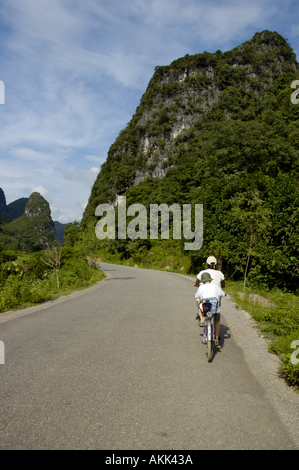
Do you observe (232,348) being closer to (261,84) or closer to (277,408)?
(277,408)

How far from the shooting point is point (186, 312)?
8695mm

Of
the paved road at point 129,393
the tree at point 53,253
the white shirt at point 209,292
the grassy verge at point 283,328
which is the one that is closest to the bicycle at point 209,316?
the white shirt at point 209,292

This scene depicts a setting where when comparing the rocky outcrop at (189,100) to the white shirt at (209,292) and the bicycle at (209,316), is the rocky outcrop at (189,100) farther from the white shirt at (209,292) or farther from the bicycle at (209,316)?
the bicycle at (209,316)

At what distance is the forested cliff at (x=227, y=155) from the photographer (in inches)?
518

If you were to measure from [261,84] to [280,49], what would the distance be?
80.8 feet

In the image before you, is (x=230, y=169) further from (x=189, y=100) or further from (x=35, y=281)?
(x=189, y=100)

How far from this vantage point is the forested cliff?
13.2 m

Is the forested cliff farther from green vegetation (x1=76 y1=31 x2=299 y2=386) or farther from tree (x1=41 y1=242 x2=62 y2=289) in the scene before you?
tree (x1=41 y1=242 x2=62 y2=289)

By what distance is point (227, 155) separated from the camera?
97.2 ft

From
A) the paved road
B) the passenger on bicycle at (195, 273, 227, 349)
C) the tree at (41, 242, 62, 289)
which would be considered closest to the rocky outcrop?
the tree at (41, 242, 62, 289)

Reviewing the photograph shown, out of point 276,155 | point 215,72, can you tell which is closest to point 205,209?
point 276,155

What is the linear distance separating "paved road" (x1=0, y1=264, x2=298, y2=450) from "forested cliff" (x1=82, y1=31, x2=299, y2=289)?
26.7ft

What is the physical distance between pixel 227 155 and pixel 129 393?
29177 millimetres

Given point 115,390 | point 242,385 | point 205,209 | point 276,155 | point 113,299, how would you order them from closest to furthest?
point 115,390 → point 242,385 → point 113,299 → point 205,209 → point 276,155
